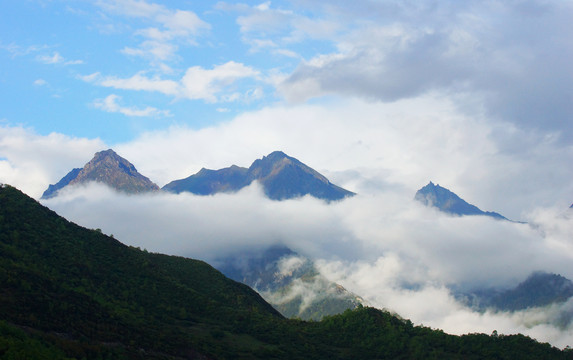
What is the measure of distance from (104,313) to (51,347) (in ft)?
104

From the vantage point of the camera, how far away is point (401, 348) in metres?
156

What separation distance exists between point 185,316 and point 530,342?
A: 335 feet

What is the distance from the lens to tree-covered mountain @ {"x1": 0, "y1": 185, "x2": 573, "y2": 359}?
10262 centimetres

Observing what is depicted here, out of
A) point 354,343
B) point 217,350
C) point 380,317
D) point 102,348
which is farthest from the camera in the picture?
point 380,317

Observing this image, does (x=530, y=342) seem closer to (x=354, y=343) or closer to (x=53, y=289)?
(x=354, y=343)

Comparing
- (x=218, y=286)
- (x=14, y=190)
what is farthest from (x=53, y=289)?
(x=218, y=286)

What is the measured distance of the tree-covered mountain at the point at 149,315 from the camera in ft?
337

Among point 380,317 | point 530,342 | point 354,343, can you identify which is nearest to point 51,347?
point 354,343

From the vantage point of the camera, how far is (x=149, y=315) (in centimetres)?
13712

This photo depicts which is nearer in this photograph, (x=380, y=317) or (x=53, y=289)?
(x=53, y=289)

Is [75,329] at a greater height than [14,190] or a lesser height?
lesser

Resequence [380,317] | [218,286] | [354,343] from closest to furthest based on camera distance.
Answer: [354,343]
[380,317]
[218,286]

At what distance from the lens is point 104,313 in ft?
382

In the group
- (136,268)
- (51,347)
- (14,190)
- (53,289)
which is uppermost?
(14,190)
